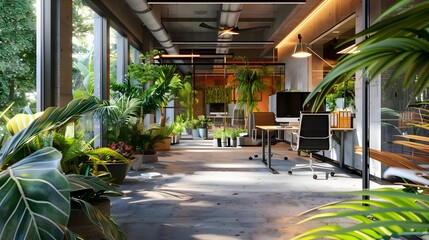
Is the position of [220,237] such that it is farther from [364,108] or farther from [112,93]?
[112,93]

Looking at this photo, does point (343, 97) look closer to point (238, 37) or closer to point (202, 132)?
point (238, 37)

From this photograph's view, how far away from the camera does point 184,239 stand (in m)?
3.30

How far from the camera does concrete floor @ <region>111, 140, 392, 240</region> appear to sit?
356cm

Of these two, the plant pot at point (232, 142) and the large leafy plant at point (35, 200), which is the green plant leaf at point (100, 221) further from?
the plant pot at point (232, 142)

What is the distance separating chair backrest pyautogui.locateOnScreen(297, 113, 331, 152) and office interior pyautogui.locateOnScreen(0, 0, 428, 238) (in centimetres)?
57

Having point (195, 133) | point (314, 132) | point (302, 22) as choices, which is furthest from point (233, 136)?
point (314, 132)

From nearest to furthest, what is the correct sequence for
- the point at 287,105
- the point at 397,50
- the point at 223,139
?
the point at 397,50, the point at 287,105, the point at 223,139

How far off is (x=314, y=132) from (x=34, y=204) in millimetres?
5875

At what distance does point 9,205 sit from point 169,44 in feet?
41.7

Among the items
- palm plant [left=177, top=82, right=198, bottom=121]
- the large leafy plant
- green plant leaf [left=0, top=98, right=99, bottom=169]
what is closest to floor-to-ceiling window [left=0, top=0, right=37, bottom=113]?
green plant leaf [left=0, top=98, right=99, bottom=169]

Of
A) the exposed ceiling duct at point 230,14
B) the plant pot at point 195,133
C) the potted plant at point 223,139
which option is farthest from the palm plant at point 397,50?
the plant pot at point 195,133

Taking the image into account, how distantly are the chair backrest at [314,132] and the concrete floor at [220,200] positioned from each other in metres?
0.53

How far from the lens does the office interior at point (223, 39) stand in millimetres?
5500

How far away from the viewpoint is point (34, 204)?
1.18 metres
